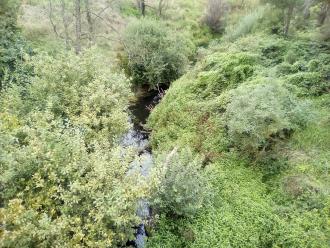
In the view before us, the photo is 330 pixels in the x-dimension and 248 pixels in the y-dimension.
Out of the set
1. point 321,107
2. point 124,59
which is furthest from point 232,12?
point 321,107

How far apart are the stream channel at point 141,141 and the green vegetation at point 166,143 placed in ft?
0.37

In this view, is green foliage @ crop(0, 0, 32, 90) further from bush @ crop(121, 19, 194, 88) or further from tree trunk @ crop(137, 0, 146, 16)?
tree trunk @ crop(137, 0, 146, 16)

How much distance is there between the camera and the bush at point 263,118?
13.6 meters

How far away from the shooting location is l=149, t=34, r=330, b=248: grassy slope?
11.4 metres

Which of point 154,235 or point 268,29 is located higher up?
point 268,29

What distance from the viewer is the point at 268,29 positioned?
26.5m

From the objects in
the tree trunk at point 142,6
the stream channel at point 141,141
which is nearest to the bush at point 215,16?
the tree trunk at point 142,6

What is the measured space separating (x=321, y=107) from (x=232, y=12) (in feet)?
83.7

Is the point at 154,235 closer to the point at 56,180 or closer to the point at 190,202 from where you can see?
the point at 190,202

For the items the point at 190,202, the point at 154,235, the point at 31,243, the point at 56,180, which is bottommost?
the point at 154,235

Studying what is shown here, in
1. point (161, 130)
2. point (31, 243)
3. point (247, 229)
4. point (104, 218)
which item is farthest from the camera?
point (161, 130)

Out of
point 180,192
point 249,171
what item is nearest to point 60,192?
point 180,192

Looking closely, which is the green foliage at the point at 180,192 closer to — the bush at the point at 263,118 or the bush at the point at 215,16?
the bush at the point at 263,118

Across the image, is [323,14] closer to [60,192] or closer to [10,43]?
[10,43]
